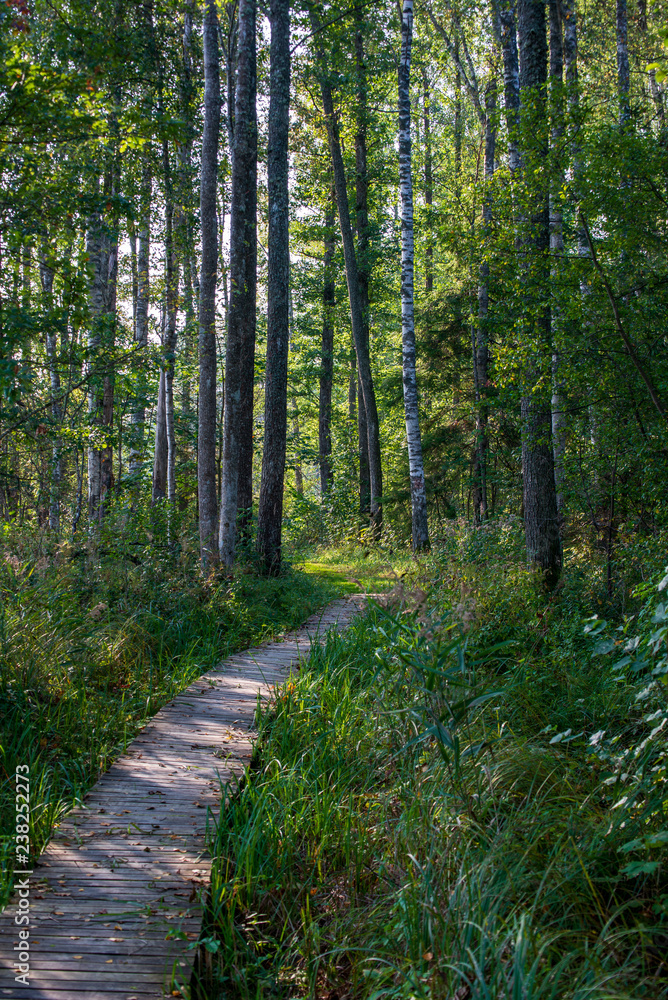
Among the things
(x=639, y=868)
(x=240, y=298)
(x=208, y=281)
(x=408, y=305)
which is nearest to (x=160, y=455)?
(x=240, y=298)

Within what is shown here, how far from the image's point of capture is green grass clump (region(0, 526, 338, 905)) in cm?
437

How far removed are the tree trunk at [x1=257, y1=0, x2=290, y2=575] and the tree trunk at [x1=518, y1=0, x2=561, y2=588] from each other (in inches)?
159

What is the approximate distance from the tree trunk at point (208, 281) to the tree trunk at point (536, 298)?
441 cm

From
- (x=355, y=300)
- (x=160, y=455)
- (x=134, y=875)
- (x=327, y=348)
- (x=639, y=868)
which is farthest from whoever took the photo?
(x=327, y=348)

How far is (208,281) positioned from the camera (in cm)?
978

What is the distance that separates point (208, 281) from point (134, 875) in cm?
847

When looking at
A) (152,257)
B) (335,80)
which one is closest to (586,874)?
(152,257)

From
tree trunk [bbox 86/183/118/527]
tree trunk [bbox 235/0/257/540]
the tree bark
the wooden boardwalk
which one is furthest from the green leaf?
the tree bark

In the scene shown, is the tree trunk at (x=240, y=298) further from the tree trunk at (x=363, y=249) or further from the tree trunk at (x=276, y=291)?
the tree trunk at (x=363, y=249)

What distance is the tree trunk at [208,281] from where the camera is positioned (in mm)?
9516

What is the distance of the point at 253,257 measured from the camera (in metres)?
11.4

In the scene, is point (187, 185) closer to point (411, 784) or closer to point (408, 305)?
point (408, 305)

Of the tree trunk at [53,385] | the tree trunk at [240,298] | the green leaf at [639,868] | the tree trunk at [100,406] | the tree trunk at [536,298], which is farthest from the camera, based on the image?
the tree trunk at [240,298]

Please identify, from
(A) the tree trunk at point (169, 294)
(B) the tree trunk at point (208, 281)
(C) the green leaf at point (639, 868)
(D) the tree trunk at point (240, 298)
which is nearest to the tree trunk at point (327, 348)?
(A) the tree trunk at point (169, 294)
